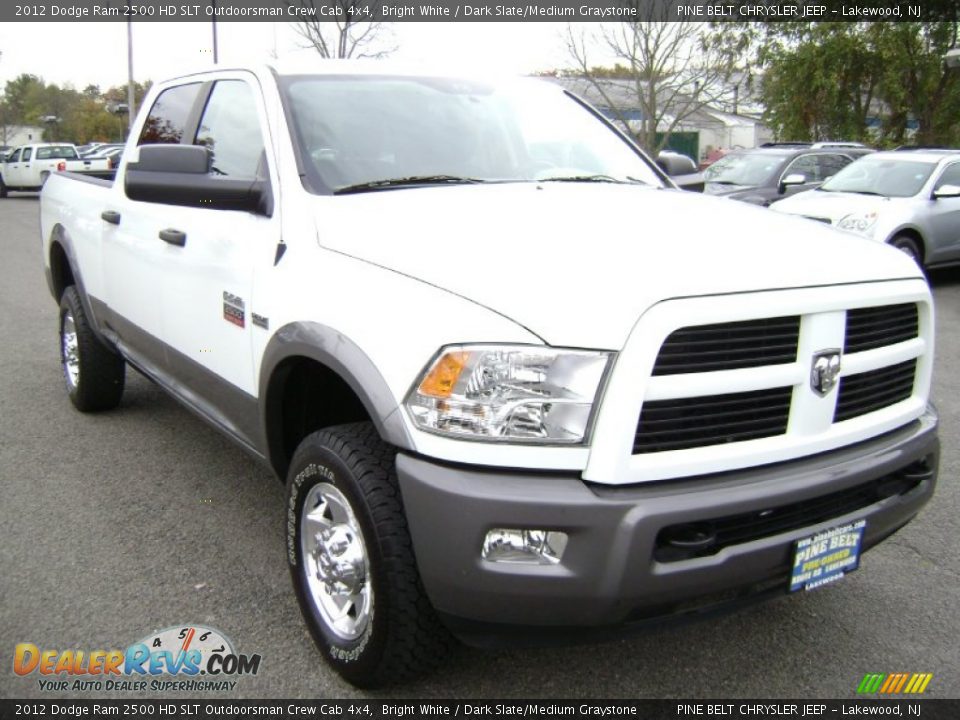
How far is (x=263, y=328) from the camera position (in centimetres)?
305

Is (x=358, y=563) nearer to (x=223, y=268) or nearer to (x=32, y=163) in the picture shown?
(x=223, y=268)

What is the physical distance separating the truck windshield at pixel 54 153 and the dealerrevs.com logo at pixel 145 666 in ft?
93.8

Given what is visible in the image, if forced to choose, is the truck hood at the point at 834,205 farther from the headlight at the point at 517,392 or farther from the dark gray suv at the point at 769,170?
the headlight at the point at 517,392

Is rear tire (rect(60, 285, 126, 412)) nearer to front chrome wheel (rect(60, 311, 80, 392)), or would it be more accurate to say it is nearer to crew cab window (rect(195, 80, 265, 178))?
front chrome wheel (rect(60, 311, 80, 392))

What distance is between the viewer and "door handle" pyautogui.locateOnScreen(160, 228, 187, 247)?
12.2ft

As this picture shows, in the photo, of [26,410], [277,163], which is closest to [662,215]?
[277,163]

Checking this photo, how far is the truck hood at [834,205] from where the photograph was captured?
33.4 ft

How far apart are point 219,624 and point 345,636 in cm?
63

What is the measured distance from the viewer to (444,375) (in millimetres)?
2273

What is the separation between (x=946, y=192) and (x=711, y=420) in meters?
9.74

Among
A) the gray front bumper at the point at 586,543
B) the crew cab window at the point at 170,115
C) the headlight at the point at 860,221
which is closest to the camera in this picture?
the gray front bumper at the point at 586,543

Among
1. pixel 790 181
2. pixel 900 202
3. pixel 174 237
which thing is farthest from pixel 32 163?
pixel 174 237

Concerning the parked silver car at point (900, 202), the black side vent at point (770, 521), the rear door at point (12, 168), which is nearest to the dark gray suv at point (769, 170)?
the parked silver car at point (900, 202)

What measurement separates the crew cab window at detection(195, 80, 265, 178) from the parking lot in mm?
1537
